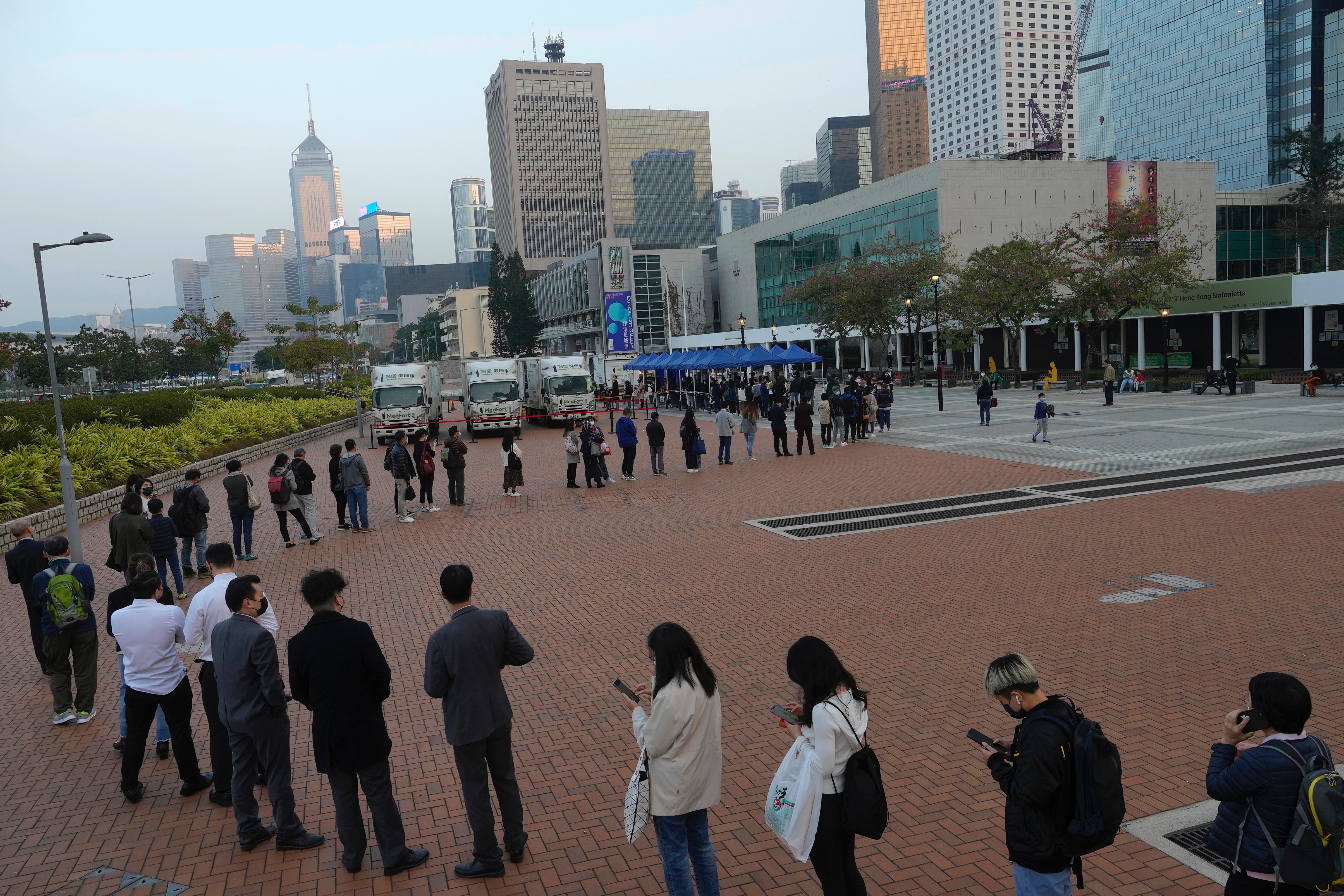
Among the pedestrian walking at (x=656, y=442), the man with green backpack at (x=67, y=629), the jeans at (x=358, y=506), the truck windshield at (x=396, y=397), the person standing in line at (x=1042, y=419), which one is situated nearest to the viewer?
the man with green backpack at (x=67, y=629)

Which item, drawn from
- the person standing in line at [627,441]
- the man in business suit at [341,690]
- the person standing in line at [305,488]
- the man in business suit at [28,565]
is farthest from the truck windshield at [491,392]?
the man in business suit at [341,690]

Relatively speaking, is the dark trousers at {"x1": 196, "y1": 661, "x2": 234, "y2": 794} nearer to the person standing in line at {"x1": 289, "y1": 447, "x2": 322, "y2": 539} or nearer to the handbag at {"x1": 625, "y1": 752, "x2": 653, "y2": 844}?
the handbag at {"x1": 625, "y1": 752, "x2": 653, "y2": 844}

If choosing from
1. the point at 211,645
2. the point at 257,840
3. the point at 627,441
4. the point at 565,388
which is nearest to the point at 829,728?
the point at 257,840

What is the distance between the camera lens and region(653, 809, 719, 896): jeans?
13.8 ft

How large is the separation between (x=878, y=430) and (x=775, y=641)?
811 inches

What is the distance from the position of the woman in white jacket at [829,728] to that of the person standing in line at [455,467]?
14.8m

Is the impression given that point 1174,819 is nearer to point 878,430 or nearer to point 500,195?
point 878,430

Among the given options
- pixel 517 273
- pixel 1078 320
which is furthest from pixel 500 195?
pixel 1078 320

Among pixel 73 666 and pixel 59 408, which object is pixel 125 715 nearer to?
pixel 73 666

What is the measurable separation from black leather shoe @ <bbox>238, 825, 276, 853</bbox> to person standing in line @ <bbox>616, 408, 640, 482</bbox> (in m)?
14.8

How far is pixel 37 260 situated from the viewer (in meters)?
13.3

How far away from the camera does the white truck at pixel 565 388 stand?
120 feet

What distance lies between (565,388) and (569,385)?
0.22 meters

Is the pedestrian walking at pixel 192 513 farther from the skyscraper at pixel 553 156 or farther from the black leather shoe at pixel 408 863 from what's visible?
the skyscraper at pixel 553 156
